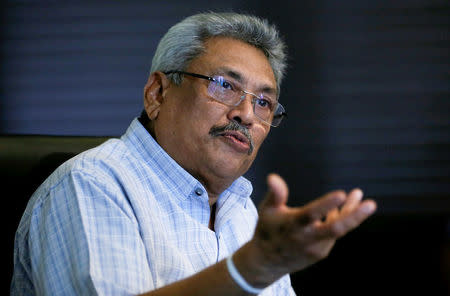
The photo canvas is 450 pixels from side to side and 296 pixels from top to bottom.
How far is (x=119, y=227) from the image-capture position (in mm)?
1075

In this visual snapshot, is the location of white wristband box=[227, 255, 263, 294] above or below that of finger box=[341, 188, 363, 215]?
below

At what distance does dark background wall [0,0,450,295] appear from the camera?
8.20 feet

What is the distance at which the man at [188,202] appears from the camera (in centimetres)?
79

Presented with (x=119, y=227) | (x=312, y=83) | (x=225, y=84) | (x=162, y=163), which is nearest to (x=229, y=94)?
(x=225, y=84)

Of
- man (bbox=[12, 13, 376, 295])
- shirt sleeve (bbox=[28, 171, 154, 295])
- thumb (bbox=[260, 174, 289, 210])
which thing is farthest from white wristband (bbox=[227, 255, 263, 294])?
shirt sleeve (bbox=[28, 171, 154, 295])

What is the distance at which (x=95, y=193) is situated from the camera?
1.11 metres

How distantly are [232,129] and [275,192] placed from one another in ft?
2.31

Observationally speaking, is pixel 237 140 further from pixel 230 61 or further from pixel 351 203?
pixel 351 203

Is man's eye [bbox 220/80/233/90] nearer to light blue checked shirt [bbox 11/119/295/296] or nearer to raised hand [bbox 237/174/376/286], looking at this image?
light blue checked shirt [bbox 11/119/295/296]

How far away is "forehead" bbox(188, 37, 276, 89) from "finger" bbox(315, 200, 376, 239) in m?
0.81

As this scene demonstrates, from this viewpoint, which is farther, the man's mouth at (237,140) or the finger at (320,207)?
the man's mouth at (237,140)

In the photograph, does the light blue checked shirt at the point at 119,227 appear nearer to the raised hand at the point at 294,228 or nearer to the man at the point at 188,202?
the man at the point at 188,202

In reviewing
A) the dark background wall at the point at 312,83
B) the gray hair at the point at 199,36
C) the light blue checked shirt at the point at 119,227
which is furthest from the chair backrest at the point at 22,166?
the dark background wall at the point at 312,83

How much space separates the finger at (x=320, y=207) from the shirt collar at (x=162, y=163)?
68 cm
